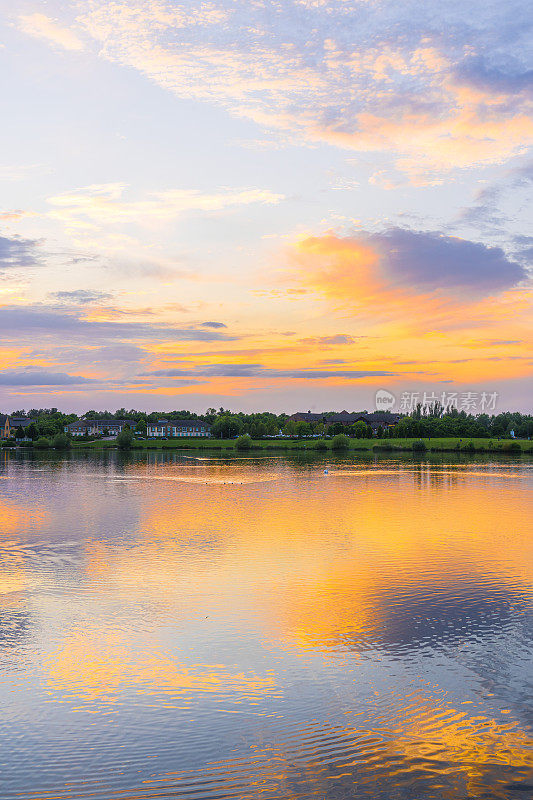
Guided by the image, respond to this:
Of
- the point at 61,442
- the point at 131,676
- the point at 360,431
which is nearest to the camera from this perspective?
the point at 131,676

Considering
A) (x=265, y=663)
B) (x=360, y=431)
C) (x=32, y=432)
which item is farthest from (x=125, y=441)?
(x=265, y=663)

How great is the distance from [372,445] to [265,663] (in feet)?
480

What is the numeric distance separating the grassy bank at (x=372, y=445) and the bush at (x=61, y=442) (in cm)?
455

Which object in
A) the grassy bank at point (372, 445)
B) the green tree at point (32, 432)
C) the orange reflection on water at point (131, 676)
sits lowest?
the orange reflection on water at point (131, 676)

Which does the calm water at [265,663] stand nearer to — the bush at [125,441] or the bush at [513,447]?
the bush at [513,447]

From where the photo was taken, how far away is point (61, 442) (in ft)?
564

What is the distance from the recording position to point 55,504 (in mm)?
49250

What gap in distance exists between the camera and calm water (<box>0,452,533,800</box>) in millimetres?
11109

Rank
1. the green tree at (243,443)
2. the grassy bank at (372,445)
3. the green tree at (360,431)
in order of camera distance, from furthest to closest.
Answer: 1. the green tree at (360,431)
2. the green tree at (243,443)
3. the grassy bank at (372,445)

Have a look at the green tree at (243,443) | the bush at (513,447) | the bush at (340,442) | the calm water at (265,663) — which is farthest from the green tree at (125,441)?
the calm water at (265,663)

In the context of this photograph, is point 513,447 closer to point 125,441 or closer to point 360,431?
point 360,431

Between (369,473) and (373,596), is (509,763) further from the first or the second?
(369,473)

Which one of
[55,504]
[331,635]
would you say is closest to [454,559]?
[331,635]

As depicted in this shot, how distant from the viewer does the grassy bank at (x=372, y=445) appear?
471ft
